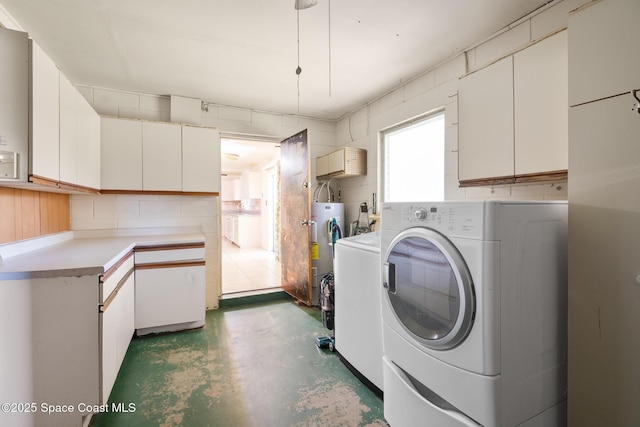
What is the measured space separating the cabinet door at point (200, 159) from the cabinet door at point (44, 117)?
3.88ft

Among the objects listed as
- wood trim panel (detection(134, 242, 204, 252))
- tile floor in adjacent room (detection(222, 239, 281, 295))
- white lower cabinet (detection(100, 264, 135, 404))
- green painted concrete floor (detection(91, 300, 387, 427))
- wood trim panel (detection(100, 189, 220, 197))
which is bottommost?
green painted concrete floor (detection(91, 300, 387, 427))

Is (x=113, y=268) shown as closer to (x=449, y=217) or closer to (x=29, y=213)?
(x=29, y=213)

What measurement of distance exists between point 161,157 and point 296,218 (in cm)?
159

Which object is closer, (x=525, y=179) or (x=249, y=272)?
(x=525, y=179)

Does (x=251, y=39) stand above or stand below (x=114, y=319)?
above

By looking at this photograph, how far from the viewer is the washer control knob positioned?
1.27 meters

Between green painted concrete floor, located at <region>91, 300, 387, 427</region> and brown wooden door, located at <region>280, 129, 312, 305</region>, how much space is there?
70 cm

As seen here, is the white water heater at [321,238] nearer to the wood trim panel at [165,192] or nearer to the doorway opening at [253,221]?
the doorway opening at [253,221]

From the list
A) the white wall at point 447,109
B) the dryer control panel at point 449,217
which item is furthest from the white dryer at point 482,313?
the white wall at point 447,109

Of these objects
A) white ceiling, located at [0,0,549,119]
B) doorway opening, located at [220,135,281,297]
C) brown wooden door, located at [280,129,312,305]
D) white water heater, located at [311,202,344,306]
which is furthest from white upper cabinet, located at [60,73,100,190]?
white water heater, located at [311,202,344,306]

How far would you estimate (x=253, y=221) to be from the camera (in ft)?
26.0

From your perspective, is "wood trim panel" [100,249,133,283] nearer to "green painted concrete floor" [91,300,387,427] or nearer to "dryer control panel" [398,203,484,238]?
"green painted concrete floor" [91,300,387,427]

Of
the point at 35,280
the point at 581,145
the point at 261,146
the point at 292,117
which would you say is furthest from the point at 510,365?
the point at 261,146

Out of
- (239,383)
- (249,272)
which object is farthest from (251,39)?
(249,272)
